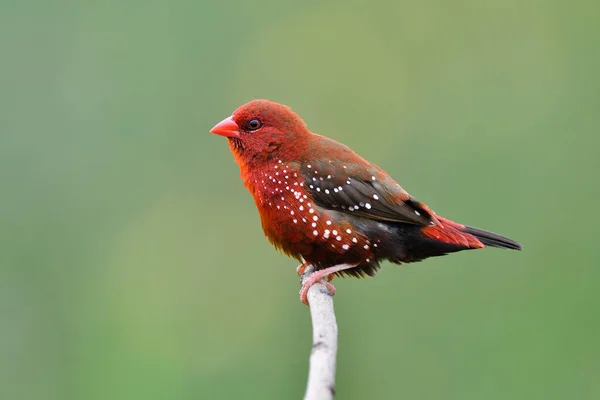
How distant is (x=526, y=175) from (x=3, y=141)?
10.9 ft

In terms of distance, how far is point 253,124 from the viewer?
381 cm

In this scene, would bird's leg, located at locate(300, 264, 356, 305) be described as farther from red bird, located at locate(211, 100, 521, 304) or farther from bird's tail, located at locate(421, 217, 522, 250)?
bird's tail, located at locate(421, 217, 522, 250)

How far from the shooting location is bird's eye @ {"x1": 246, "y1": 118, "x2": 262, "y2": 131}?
12.5 ft

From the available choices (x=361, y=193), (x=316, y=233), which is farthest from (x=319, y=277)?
(x=361, y=193)

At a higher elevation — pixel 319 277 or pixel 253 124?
pixel 253 124

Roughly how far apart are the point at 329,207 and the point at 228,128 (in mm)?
632

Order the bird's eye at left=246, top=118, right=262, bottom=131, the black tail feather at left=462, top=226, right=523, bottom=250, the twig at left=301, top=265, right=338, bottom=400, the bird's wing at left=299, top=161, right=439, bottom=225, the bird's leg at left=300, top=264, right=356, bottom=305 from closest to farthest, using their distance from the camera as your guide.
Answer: the twig at left=301, top=265, right=338, bottom=400, the black tail feather at left=462, top=226, right=523, bottom=250, the bird's wing at left=299, top=161, right=439, bottom=225, the bird's leg at left=300, top=264, right=356, bottom=305, the bird's eye at left=246, top=118, right=262, bottom=131

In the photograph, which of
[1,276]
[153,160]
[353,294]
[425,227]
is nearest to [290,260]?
[353,294]

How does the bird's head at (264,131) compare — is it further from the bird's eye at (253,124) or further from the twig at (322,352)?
the twig at (322,352)

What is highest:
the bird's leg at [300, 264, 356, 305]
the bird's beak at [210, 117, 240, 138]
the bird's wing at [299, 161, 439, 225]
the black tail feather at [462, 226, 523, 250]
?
the bird's beak at [210, 117, 240, 138]

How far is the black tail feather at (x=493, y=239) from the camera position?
137 inches

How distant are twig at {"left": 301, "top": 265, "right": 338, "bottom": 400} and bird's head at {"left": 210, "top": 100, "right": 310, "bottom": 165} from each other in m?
0.81

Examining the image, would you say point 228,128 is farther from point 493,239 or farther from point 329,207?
point 493,239

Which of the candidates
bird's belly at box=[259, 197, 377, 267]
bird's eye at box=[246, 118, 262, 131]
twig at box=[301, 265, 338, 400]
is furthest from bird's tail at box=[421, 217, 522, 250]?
bird's eye at box=[246, 118, 262, 131]
